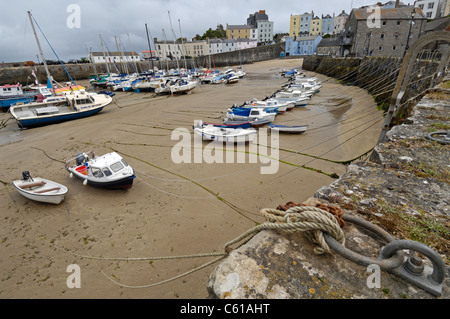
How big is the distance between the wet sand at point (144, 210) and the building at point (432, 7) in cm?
7491

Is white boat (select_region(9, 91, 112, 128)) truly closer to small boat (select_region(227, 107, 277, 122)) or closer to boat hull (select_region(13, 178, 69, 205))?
boat hull (select_region(13, 178, 69, 205))

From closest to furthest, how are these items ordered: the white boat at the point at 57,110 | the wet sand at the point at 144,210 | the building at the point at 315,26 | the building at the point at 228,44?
the wet sand at the point at 144,210
the white boat at the point at 57,110
the building at the point at 228,44
the building at the point at 315,26

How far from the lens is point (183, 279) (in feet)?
19.3

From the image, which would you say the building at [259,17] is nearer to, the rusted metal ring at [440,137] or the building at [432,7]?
the building at [432,7]

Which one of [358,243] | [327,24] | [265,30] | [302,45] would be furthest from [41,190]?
[327,24]

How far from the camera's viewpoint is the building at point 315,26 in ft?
344

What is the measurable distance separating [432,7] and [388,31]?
1348 inches

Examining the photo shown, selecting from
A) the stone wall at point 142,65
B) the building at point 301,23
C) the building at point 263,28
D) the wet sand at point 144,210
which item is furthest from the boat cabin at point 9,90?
the building at point 301,23

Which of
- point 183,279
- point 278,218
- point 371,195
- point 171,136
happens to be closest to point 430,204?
point 371,195

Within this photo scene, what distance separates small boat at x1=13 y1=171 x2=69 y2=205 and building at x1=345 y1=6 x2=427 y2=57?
57.8m

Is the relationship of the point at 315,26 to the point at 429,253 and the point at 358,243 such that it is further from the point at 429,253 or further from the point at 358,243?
the point at 429,253

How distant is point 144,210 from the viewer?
8609mm
